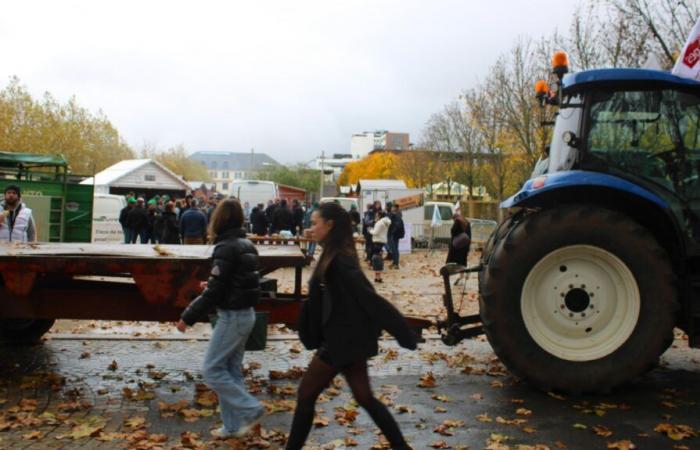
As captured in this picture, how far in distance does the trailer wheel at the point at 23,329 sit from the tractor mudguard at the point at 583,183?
5.68 meters

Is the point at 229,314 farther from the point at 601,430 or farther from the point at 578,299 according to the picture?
the point at 578,299

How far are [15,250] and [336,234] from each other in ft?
12.3

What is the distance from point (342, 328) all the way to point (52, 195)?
16.1 m

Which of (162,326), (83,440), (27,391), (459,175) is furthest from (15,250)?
(459,175)

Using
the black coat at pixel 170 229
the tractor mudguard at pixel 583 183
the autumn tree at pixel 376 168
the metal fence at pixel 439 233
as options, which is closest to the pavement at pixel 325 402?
the tractor mudguard at pixel 583 183

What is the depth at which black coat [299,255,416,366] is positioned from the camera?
4.43 m

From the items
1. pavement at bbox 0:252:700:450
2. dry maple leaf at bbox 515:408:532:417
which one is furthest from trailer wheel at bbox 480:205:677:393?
dry maple leaf at bbox 515:408:532:417

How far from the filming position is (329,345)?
446 centimetres

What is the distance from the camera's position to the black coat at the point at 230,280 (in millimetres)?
5094

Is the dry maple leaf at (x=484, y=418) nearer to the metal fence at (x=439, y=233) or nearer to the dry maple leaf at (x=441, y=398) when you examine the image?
the dry maple leaf at (x=441, y=398)

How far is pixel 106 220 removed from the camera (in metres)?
22.7

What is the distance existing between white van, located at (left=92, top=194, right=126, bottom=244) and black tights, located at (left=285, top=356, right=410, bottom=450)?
62.4ft

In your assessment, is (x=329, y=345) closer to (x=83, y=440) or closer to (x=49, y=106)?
(x=83, y=440)

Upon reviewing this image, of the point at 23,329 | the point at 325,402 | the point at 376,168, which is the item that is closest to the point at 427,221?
the point at 23,329
